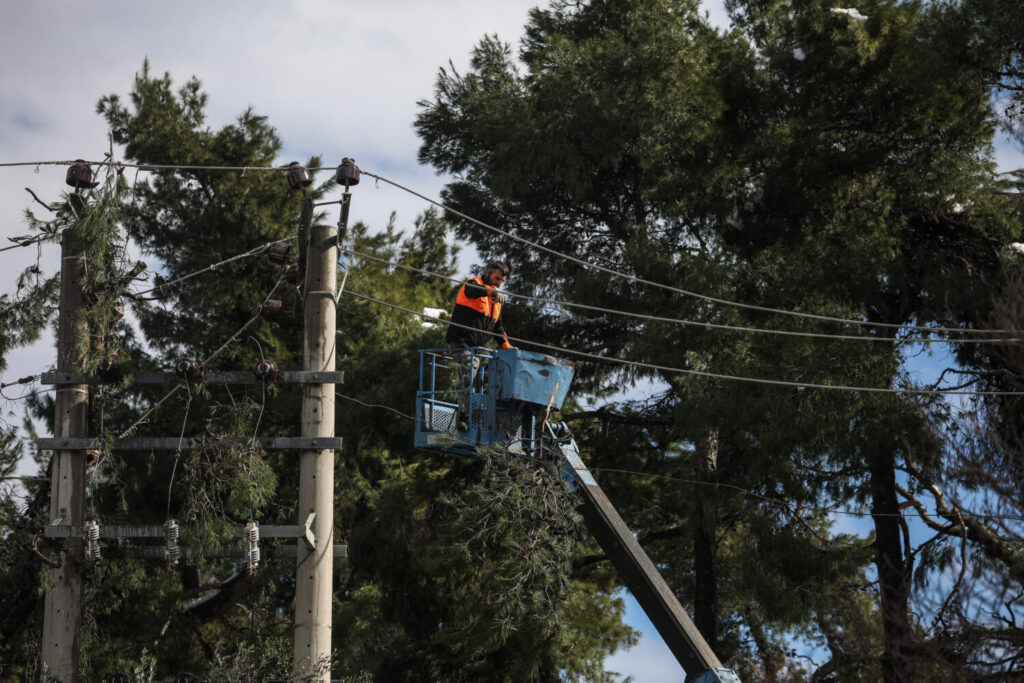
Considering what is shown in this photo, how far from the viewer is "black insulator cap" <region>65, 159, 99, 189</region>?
13.3m

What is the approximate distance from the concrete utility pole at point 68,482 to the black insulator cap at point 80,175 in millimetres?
139

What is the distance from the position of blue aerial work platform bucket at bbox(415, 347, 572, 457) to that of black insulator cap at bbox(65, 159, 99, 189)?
4209 mm

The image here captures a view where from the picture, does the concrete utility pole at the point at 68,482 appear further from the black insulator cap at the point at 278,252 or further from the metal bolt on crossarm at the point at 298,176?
the metal bolt on crossarm at the point at 298,176

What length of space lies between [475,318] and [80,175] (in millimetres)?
4574

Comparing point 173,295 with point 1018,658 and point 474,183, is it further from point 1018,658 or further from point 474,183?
point 1018,658

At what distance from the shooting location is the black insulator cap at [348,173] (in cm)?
1218

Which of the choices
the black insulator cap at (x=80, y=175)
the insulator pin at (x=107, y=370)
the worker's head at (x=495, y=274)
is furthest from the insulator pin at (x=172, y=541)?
the worker's head at (x=495, y=274)

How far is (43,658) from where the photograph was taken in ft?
40.9

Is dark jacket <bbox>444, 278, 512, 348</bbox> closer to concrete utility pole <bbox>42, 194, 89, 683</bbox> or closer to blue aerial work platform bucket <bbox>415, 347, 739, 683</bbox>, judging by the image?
blue aerial work platform bucket <bbox>415, 347, 739, 683</bbox>

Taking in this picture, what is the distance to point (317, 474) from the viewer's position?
1156 cm

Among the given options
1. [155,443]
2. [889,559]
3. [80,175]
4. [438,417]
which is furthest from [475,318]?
[889,559]

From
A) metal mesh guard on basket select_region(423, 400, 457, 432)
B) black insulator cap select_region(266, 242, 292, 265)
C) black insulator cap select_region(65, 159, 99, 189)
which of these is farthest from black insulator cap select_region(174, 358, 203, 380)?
metal mesh guard on basket select_region(423, 400, 457, 432)

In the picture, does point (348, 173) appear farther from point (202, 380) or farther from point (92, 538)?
point (92, 538)

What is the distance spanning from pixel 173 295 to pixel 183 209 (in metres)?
1.76
